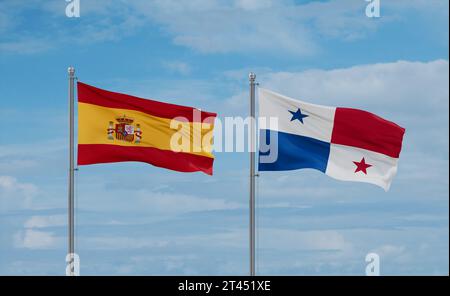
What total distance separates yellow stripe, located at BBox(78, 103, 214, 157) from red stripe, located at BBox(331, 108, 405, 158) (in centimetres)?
398

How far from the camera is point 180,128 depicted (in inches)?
916

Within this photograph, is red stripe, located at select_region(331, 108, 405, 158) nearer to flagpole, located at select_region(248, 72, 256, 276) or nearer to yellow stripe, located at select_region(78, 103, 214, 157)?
flagpole, located at select_region(248, 72, 256, 276)

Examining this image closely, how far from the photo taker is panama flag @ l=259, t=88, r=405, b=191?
75.8ft

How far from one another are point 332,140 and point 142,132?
578 cm

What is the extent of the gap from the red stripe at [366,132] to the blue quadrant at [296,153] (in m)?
0.59

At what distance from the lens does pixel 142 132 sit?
23016mm

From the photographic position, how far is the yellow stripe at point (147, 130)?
22688mm

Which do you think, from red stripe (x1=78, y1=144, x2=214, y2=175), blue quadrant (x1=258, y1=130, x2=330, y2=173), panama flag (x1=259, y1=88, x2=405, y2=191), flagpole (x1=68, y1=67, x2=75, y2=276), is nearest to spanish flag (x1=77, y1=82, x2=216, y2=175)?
red stripe (x1=78, y1=144, x2=214, y2=175)

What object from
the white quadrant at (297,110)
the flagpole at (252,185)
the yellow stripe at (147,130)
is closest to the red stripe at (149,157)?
the yellow stripe at (147,130)

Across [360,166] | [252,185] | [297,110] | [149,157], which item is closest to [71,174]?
[149,157]

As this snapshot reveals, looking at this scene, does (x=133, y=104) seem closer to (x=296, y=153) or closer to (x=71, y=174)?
(x=71, y=174)

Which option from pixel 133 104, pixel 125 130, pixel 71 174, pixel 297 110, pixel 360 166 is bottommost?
pixel 71 174
